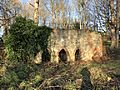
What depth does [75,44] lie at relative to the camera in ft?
71.1

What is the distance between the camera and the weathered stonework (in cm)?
2103

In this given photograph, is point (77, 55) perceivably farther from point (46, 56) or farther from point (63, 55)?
point (46, 56)

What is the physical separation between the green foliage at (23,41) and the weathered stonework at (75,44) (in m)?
1.16

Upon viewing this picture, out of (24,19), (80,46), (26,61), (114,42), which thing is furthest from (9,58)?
(114,42)

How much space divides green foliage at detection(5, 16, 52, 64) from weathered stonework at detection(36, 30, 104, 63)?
116 centimetres

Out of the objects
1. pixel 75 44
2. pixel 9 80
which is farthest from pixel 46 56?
pixel 9 80

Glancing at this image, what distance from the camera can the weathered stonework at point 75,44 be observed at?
21.0 m

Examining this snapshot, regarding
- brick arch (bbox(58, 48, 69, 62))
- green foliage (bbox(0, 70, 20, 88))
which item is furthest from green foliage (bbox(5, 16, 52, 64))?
green foliage (bbox(0, 70, 20, 88))

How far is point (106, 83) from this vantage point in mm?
14031

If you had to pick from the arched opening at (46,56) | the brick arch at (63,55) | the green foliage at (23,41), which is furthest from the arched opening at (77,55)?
the green foliage at (23,41)

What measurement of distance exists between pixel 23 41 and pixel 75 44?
160 inches

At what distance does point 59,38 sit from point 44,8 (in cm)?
3360

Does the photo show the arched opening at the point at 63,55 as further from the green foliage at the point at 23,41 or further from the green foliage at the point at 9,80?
the green foliage at the point at 9,80

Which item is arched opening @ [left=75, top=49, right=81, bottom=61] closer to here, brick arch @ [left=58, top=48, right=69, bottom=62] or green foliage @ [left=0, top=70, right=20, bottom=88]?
brick arch @ [left=58, top=48, right=69, bottom=62]
